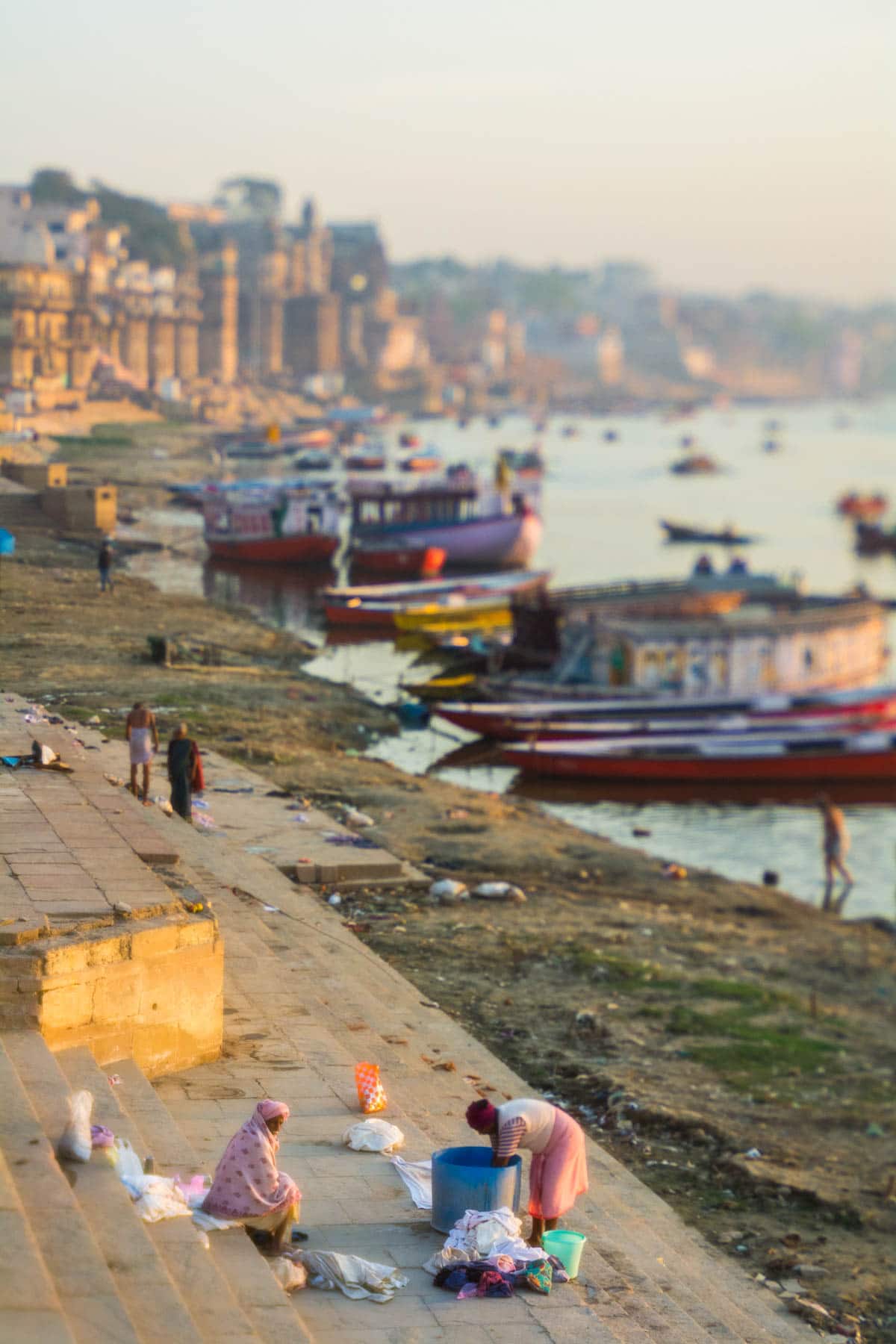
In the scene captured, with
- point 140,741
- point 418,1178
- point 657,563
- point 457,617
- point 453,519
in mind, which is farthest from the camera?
point 657,563

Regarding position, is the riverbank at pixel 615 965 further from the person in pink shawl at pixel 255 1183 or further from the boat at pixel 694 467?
the boat at pixel 694 467

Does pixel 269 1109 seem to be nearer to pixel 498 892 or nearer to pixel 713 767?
pixel 498 892

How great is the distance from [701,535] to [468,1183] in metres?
57.4

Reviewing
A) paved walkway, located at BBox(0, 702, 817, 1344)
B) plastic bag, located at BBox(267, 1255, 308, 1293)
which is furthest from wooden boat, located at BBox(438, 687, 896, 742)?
plastic bag, located at BBox(267, 1255, 308, 1293)

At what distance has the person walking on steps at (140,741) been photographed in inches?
472

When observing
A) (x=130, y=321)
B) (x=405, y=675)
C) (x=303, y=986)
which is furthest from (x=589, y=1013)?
(x=405, y=675)

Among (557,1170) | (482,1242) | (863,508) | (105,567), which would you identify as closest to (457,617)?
(105,567)

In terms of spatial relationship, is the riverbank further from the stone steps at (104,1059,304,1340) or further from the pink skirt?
the stone steps at (104,1059,304,1340)

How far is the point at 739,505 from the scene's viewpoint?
90688 millimetres

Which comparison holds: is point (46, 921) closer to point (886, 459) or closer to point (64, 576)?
point (64, 576)

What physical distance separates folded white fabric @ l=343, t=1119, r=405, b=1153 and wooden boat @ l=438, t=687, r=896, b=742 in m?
17.6

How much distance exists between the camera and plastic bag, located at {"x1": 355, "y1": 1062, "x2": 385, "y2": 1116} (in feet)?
26.2

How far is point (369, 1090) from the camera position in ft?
26.3

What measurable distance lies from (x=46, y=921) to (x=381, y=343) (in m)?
145
